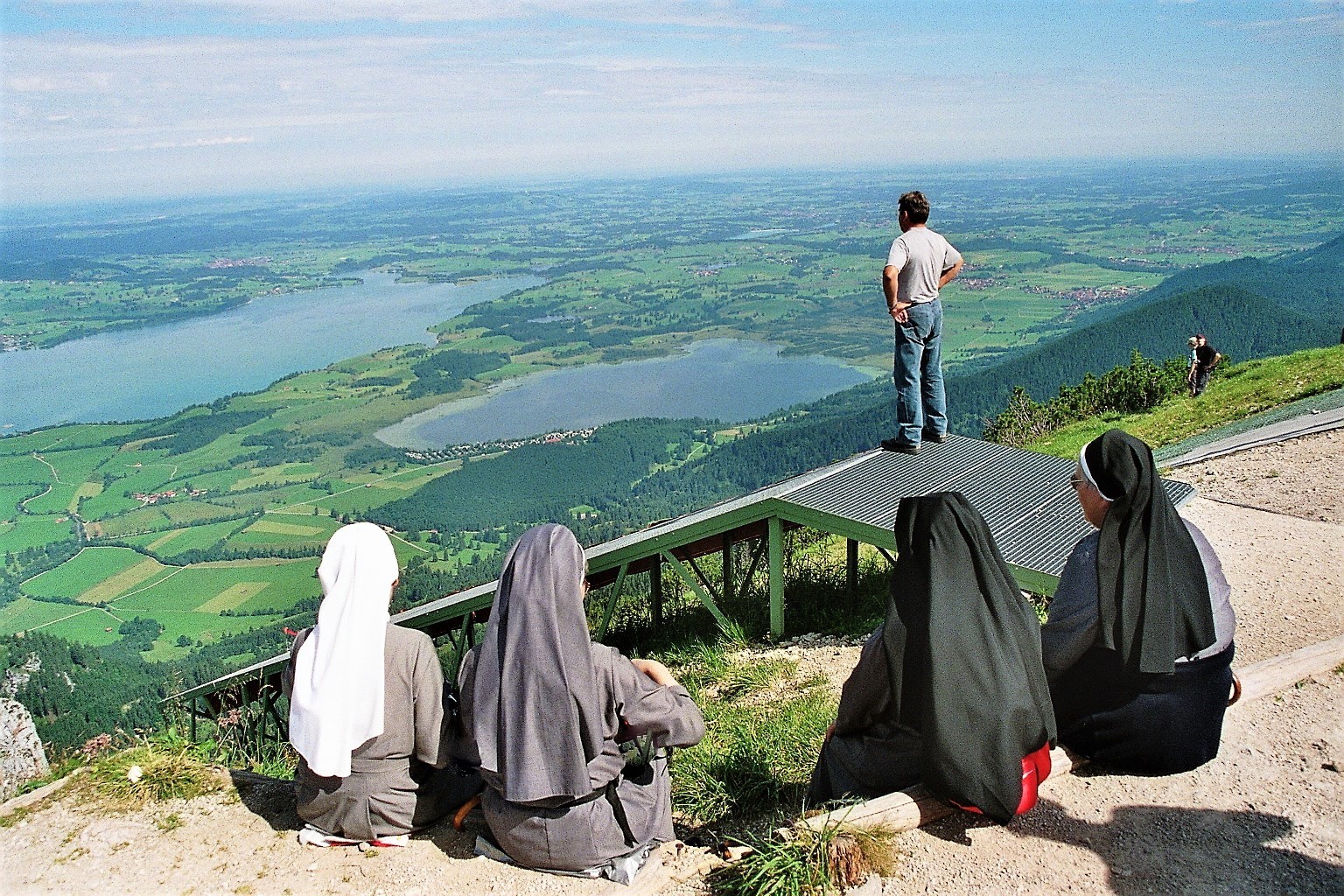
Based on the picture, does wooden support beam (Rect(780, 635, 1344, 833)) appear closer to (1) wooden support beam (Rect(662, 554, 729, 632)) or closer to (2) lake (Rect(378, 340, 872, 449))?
(1) wooden support beam (Rect(662, 554, 729, 632))

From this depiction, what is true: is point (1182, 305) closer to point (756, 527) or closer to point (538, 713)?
point (756, 527)

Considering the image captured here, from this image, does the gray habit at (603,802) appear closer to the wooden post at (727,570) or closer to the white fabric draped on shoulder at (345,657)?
the white fabric draped on shoulder at (345,657)

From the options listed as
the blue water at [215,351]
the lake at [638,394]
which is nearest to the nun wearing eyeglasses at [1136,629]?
the lake at [638,394]

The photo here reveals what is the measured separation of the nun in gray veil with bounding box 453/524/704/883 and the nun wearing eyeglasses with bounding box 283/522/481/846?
211 mm

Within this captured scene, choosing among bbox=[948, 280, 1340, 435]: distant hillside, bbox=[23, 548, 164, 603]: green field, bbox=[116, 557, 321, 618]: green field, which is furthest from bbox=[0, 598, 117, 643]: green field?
bbox=[948, 280, 1340, 435]: distant hillside

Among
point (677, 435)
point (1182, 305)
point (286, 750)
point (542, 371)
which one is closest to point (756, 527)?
point (286, 750)

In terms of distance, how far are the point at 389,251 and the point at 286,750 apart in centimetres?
20317

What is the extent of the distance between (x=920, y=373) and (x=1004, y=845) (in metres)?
4.41

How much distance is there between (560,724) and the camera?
3.12 meters

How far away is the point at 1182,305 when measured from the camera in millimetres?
52875

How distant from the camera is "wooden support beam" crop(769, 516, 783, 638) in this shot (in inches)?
266

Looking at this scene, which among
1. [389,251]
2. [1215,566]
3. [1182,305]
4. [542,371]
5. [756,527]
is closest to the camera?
[1215,566]

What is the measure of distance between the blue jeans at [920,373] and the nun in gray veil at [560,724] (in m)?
4.35

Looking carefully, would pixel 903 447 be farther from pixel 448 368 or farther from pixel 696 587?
pixel 448 368
